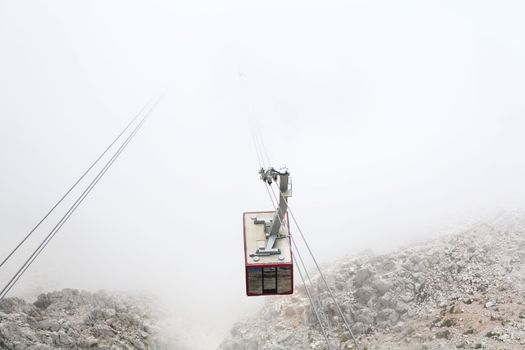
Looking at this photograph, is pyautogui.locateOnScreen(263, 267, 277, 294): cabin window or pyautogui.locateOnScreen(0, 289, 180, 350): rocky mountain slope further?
pyautogui.locateOnScreen(0, 289, 180, 350): rocky mountain slope

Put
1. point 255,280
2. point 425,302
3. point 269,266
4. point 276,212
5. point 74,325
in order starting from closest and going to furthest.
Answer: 1. point 269,266
2. point 255,280
3. point 276,212
4. point 425,302
5. point 74,325

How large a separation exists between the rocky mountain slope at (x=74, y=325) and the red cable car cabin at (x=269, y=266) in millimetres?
17095

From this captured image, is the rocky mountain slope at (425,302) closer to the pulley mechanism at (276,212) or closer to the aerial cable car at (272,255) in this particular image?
the aerial cable car at (272,255)

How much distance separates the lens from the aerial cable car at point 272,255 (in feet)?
73.0

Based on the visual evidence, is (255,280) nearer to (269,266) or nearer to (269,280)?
(269,280)

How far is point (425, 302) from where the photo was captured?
30656 mm

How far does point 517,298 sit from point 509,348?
5.02 m

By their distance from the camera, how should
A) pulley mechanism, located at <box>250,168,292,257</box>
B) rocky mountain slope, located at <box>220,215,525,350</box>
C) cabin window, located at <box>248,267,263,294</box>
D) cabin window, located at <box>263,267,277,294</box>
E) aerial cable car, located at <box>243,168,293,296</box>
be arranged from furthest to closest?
rocky mountain slope, located at <box>220,215,525,350</box>
cabin window, located at <box>263,267,277,294</box>
cabin window, located at <box>248,267,263,294</box>
aerial cable car, located at <box>243,168,293,296</box>
pulley mechanism, located at <box>250,168,292,257</box>

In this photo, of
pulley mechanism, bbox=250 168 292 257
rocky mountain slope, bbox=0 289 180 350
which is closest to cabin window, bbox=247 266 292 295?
pulley mechanism, bbox=250 168 292 257

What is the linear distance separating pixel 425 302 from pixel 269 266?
15.1m

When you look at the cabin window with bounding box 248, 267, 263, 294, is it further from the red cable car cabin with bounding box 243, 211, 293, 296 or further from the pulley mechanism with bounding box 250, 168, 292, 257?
the pulley mechanism with bounding box 250, 168, 292, 257

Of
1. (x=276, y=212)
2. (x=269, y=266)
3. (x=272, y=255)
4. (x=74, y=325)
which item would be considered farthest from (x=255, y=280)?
(x=74, y=325)

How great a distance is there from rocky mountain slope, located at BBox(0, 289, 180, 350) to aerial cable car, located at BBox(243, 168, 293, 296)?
17.2m

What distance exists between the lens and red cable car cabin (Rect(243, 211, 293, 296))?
22.5 m
